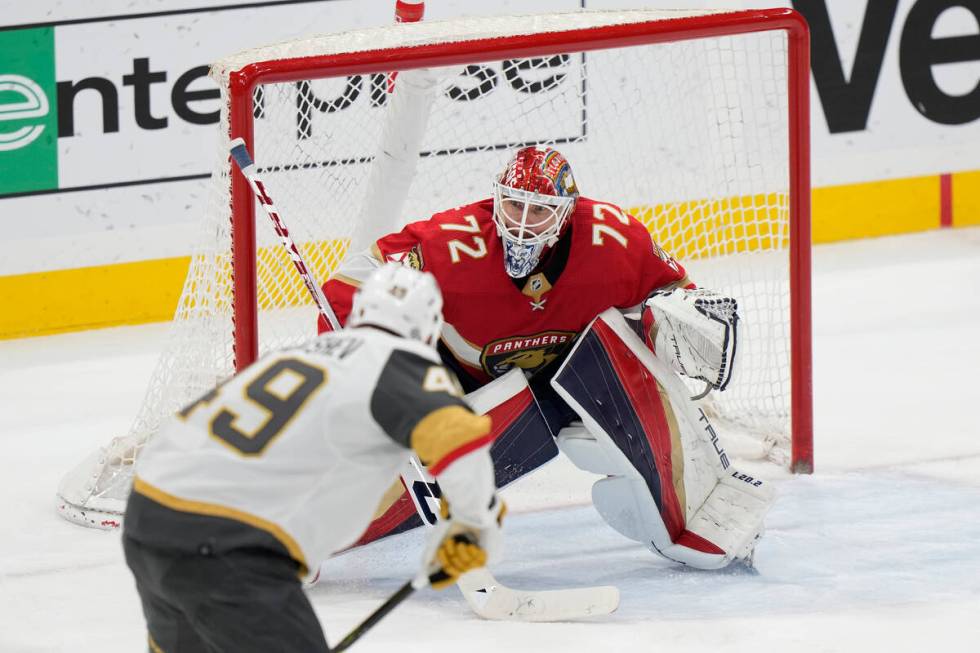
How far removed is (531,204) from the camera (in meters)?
3.64

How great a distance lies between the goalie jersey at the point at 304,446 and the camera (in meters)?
2.43

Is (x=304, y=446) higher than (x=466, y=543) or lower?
higher

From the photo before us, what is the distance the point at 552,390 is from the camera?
3.94 metres

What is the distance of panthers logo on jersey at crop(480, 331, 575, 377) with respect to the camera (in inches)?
151

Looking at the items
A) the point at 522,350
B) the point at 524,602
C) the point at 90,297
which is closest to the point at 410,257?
the point at 522,350

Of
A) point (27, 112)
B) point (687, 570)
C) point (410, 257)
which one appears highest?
point (27, 112)

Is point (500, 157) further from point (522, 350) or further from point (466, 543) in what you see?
point (466, 543)

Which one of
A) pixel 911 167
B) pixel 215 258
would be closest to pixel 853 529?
pixel 215 258

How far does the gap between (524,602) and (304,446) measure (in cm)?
118

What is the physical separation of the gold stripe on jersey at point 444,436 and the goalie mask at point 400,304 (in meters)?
0.17

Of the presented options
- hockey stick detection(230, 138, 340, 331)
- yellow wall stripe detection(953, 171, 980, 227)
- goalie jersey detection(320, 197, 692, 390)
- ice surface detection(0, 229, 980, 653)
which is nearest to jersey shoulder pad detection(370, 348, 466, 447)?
ice surface detection(0, 229, 980, 653)

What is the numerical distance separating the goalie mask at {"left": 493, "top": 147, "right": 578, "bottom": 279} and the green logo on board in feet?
7.87

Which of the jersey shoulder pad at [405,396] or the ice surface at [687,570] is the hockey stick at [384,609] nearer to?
the jersey shoulder pad at [405,396]

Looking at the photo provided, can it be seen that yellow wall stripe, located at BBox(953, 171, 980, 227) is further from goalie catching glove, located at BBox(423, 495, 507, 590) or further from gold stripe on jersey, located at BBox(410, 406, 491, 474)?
gold stripe on jersey, located at BBox(410, 406, 491, 474)
